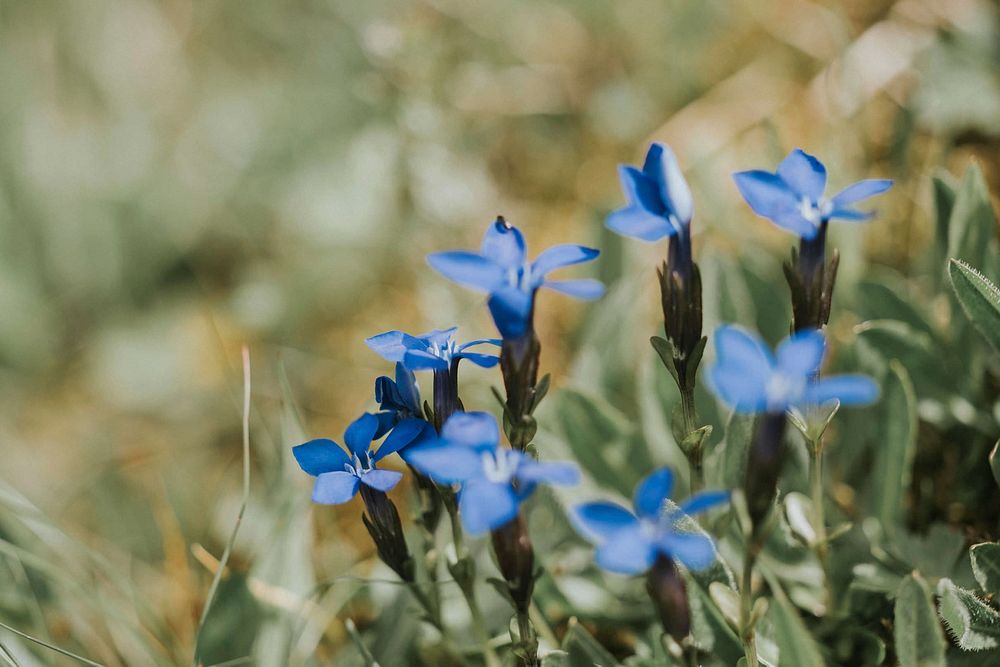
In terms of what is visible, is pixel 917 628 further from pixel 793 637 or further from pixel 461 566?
pixel 461 566

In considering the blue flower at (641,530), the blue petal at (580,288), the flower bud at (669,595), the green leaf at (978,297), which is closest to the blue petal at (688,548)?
the blue flower at (641,530)

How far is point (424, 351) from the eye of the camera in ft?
4.87

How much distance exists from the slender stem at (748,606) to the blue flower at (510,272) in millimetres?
469

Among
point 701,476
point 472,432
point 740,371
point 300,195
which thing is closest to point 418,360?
point 472,432

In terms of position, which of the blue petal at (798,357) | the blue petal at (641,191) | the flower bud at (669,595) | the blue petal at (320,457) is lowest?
the flower bud at (669,595)

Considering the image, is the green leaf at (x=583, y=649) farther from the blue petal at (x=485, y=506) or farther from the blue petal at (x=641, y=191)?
the blue petal at (x=641, y=191)

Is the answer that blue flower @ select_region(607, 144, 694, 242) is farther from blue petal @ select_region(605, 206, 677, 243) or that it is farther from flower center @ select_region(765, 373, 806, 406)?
flower center @ select_region(765, 373, 806, 406)

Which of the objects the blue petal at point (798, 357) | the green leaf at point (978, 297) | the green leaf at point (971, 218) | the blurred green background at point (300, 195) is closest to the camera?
the blue petal at point (798, 357)

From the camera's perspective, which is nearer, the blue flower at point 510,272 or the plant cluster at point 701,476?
the plant cluster at point 701,476

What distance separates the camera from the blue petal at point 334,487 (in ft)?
4.58

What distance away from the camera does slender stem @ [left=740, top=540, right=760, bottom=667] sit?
1381 millimetres

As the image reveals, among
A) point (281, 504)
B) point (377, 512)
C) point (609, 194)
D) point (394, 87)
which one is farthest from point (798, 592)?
point (394, 87)

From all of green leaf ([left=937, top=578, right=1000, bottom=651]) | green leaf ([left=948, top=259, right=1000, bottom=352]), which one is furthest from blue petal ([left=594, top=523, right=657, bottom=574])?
green leaf ([left=948, top=259, right=1000, bottom=352])

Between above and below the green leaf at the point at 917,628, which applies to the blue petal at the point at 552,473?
above
